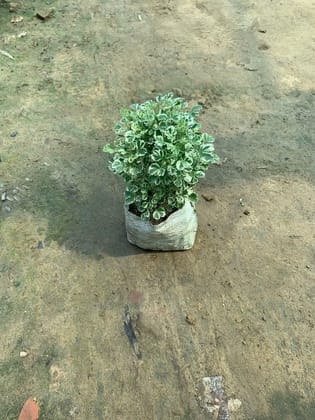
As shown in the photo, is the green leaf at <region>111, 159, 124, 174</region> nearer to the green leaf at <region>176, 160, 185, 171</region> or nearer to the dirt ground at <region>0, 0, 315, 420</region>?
the green leaf at <region>176, 160, 185, 171</region>

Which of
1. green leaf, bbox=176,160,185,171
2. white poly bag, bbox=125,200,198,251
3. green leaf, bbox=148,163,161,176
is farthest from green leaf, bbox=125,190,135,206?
green leaf, bbox=176,160,185,171

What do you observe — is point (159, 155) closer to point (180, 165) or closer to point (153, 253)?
point (180, 165)

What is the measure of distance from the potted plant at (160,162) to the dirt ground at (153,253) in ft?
1.17

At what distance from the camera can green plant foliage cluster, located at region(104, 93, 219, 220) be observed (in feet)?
9.11

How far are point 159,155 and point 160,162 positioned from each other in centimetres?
6

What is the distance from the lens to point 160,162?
2805mm

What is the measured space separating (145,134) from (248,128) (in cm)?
177

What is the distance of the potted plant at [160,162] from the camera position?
279 centimetres

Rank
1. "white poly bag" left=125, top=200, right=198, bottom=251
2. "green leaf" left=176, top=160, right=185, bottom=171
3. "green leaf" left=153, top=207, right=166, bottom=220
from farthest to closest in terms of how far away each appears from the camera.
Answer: "white poly bag" left=125, top=200, right=198, bottom=251 < "green leaf" left=153, top=207, right=166, bottom=220 < "green leaf" left=176, top=160, right=185, bottom=171

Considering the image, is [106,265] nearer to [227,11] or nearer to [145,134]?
[145,134]

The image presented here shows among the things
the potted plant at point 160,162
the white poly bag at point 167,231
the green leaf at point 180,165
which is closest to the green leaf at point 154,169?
the potted plant at point 160,162

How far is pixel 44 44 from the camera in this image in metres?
5.36

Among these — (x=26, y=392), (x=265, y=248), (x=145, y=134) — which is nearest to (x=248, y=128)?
(x=265, y=248)

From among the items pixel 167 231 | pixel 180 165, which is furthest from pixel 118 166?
pixel 167 231
